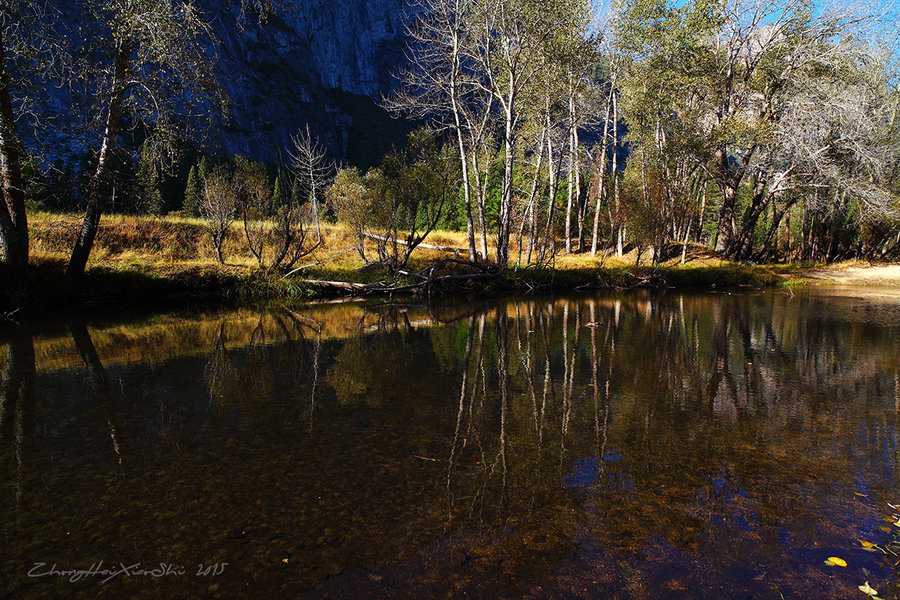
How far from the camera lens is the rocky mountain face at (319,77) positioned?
119m

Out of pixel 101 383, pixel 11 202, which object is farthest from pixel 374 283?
pixel 101 383

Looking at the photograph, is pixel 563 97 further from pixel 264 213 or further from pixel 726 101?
pixel 264 213

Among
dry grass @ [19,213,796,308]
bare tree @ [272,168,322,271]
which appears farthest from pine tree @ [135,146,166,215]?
bare tree @ [272,168,322,271]

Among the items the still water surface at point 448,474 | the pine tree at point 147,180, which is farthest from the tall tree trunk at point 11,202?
the still water surface at point 448,474

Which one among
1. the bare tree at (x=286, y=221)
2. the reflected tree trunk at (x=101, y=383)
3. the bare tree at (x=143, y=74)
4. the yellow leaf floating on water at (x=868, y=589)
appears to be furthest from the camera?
the bare tree at (x=286, y=221)

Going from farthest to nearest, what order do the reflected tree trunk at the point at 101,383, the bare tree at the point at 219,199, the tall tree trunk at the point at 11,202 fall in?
the bare tree at the point at 219,199, the tall tree trunk at the point at 11,202, the reflected tree trunk at the point at 101,383

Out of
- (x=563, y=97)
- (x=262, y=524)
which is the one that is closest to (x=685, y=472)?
(x=262, y=524)

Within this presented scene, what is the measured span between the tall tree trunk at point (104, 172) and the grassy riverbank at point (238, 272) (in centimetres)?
65

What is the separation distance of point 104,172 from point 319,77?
15385 cm

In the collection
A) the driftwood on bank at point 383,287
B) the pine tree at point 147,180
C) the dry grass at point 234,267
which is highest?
the pine tree at point 147,180

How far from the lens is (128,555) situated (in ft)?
8.13
